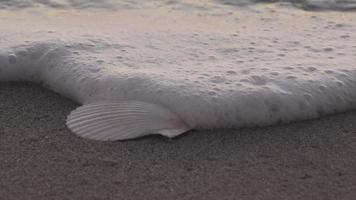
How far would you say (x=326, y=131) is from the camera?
2721 mm

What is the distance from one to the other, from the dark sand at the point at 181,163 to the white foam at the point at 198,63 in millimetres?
157

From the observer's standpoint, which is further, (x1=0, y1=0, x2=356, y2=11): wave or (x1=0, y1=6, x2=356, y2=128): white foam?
(x1=0, y1=0, x2=356, y2=11): wave

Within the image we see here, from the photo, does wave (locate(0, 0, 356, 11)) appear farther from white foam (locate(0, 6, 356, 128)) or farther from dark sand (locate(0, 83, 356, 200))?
dark sand (locate(0, 83, 356, 200))

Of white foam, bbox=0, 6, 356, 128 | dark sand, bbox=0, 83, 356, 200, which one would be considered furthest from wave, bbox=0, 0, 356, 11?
dark sand, bbox=0, 83, 356, 200

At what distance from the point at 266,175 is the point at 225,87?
70cm

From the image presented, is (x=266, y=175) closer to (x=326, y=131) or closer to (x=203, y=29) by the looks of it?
(x=326, y=131)

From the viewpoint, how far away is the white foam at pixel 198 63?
9.37ft

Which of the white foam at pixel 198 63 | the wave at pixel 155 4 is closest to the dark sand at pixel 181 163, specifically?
the white foam at pixel 198 63

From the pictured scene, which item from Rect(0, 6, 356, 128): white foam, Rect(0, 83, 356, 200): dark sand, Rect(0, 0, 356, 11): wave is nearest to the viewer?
Rect(0, 83, 356, 200): dark sand

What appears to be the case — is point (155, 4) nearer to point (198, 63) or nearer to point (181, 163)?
point (198, 63)

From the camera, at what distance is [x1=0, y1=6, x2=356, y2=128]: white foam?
2857mm

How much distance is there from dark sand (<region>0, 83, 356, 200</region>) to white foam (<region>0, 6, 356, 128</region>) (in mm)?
157

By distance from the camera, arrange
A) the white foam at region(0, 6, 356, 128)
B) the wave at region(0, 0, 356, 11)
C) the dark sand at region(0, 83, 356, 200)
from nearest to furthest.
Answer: the dark sand at region(0, 83, 356, 200), the white foam at region(0, 6, 356, 128), the wave at region(0, 0, 356, 11)

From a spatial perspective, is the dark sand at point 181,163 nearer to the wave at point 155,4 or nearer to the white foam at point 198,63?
the white foam at point 198,63
